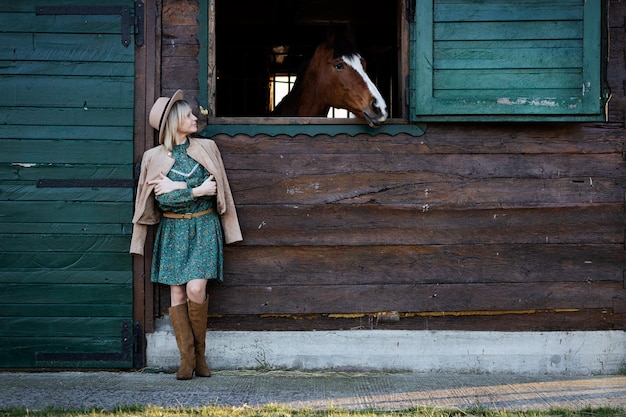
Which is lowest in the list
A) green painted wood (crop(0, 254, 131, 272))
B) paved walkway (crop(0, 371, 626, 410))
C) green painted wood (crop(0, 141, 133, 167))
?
paved walkway (crop(0, 371, 626, 410))

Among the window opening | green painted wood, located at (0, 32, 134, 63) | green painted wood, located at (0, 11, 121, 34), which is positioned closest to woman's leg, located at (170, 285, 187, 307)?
green painted wood, located at (0, 32, 134, 63)

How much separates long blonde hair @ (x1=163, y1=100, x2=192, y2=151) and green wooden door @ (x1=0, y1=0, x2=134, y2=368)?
0.39 m

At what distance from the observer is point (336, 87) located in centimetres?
591

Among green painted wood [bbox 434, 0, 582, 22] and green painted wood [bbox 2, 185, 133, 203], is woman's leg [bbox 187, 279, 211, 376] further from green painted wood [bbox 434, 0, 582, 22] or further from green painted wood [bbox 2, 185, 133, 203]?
green painted wood [bbox 434, 0, 582, 22]

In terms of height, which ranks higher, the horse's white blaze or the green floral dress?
the horse's white blaze

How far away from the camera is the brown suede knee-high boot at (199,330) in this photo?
504 cm

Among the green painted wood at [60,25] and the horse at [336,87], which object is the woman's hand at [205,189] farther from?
the green painted wood at [60,25]

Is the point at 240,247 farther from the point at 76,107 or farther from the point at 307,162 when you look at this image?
the point at 76,107

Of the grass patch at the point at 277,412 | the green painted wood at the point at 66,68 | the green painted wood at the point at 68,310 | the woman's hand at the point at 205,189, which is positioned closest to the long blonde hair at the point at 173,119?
the woman's hand at the point at 205,189

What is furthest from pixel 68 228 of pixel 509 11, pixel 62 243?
pixel 509 11

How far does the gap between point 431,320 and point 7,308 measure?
2.88m

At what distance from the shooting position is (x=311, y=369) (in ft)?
17.5

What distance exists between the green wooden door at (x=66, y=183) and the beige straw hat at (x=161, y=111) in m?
0.32

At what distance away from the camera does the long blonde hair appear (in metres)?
4.94
